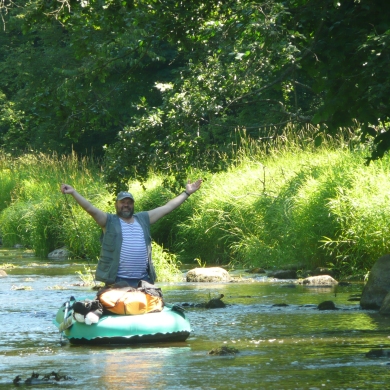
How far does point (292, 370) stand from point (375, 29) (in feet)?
10.8

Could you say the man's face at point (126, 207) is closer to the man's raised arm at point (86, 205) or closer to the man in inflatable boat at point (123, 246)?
the man in inflatable boat at point (123, 246)

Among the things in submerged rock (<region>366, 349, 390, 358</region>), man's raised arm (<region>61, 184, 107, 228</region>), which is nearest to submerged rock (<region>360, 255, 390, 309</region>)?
submerged rock (<region>366, 349, 390, 358</region>)

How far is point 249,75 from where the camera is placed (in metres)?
14.6

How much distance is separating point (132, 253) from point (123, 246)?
123 mm

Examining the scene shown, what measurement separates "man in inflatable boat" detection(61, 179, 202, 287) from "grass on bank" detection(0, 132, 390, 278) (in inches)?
148

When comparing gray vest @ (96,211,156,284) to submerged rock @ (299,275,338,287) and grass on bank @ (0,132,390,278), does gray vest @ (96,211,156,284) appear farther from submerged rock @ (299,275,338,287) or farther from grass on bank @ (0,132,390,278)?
submerged rock @ (299,275,338,287)

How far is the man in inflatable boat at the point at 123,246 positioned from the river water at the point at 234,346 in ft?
2.66

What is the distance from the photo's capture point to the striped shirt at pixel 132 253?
1061 cm

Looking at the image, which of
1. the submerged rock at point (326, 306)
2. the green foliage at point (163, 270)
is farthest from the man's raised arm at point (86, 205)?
the green foliage at point (163, 270)

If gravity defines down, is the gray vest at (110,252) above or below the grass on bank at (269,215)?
below

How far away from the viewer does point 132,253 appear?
34.9ft

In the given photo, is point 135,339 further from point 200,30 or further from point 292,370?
point 200,30

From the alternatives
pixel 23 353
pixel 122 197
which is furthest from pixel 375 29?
pixel 23 353

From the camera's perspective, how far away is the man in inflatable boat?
10562 millimetres
